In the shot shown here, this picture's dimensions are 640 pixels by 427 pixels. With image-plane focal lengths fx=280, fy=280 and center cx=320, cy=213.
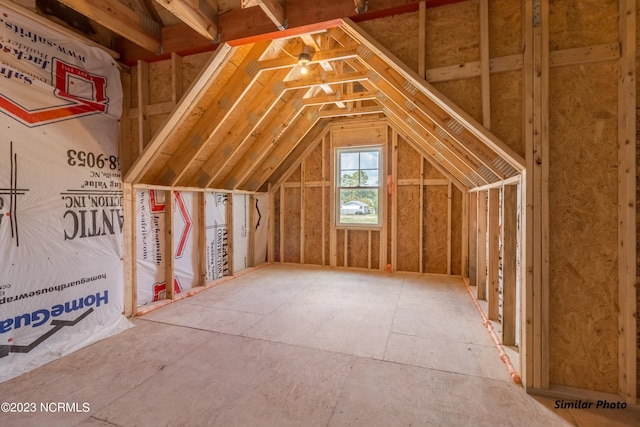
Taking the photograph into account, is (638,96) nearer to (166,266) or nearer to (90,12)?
(90,12)

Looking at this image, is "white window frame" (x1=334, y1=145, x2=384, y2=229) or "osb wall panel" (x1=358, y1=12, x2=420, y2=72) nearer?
"osb wall panel" (x1=358, y1=12, x2=420, y2=72)

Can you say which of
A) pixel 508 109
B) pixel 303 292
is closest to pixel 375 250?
pixel 303 292

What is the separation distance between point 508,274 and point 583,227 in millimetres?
904

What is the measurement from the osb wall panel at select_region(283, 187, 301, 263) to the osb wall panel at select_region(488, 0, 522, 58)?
15.8ft

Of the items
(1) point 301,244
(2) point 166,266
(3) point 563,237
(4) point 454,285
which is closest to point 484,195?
(4) point 454,285

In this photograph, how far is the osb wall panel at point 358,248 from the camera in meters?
6.10

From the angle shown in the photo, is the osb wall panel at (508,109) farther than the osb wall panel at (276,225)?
No

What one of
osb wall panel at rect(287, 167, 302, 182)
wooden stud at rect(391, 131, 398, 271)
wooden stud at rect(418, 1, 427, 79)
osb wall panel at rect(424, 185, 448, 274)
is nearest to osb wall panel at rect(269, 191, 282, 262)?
osb wall panel at rect(287, 167, 302, 182)

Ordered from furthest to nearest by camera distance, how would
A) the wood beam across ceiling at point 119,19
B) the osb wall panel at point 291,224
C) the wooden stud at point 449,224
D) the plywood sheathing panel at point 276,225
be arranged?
the plywood sheathing panel at point 276,225 → the osb wall panel at point 291,224 → the wooden stud at point 449,224 → the wood beam across ceiling at point 119,19

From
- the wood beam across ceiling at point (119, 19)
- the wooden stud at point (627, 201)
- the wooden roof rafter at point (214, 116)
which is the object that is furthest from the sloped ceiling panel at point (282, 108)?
→ the wood beam across ceiling at point (119, 19)

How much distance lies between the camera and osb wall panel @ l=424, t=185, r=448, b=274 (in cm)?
557

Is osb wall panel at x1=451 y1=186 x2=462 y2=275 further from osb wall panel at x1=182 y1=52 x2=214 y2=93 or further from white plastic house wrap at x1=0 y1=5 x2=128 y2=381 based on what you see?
white plastic house wrap at x1=0 y1=5 x2=128 y2=381

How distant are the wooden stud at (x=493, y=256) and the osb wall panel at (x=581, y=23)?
1669mm

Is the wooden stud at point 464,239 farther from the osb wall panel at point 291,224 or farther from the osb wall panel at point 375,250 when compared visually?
the osb wall panel at point 291,224
